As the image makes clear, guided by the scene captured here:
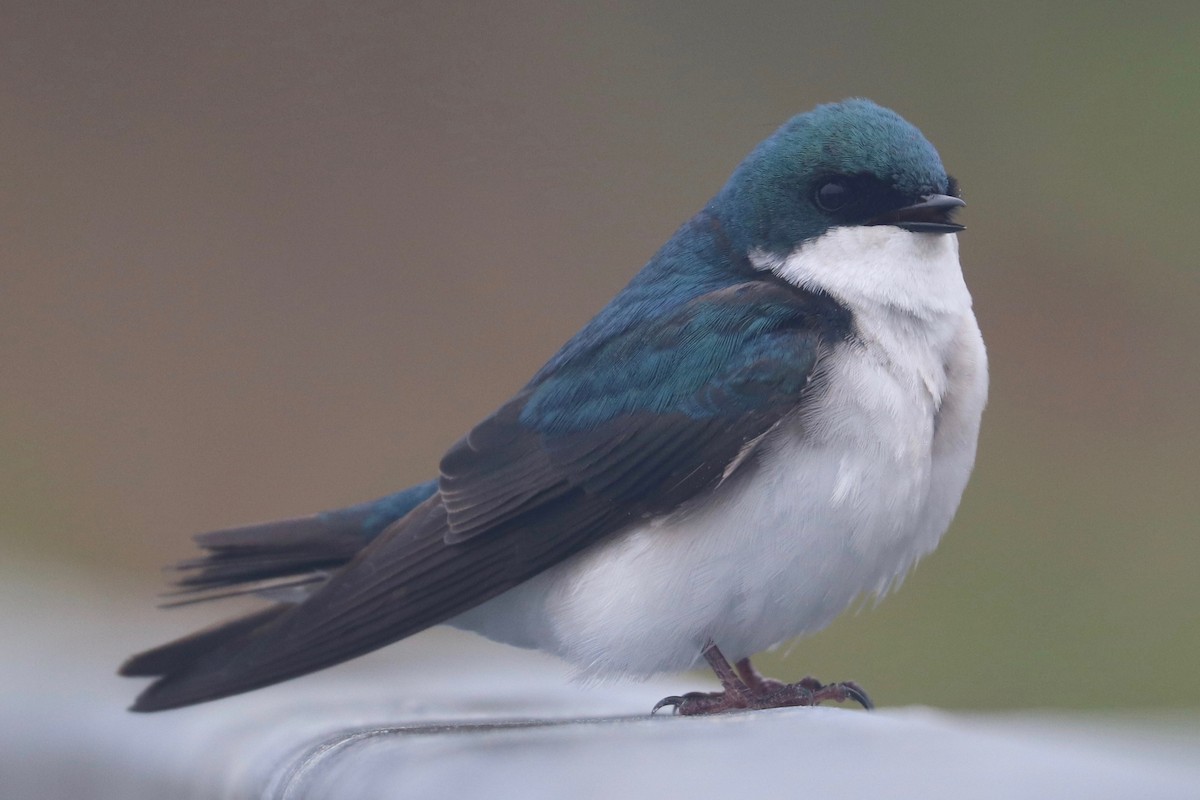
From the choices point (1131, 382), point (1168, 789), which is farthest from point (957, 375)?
point (1131, 382)

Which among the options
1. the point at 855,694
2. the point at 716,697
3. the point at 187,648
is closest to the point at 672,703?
the point at 716,697

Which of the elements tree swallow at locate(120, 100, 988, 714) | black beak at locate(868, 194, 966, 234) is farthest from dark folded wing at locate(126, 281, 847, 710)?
black beak at locate(868, 194, 966, 234)

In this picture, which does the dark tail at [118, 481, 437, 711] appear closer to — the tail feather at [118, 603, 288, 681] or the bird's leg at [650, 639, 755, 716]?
the tail feather at [118, 603, 288, 681]

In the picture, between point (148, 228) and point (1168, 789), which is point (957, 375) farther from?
point (148, 228)

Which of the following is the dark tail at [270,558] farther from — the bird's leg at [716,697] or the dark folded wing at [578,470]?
the bird's leg at [716,697]

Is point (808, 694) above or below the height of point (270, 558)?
below

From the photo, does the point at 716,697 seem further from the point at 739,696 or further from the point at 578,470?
the point at 578,470

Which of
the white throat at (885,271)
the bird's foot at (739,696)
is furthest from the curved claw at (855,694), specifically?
the white throat at (885,271)
